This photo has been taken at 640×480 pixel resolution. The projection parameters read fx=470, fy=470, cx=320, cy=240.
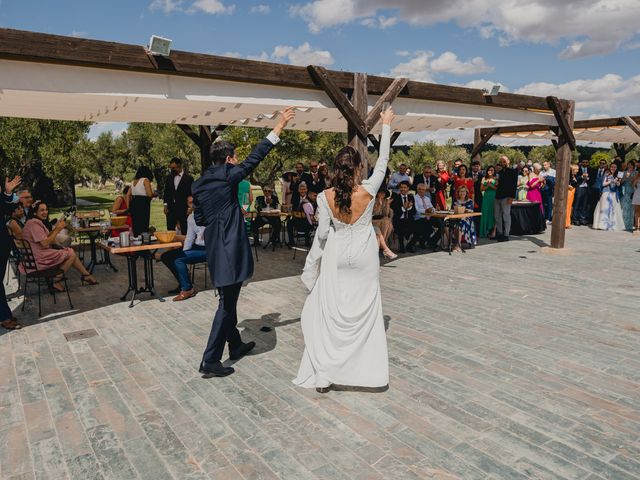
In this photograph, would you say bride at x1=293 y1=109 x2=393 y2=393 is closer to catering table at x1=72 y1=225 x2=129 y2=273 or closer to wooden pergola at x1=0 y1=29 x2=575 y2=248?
wooden pergola at x1=0 y1=29 x2=575 y2=248

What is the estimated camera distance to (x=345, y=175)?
11.3 ft

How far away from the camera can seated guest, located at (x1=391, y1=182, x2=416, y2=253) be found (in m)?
10.0

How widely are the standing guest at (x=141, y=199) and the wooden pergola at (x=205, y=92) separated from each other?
107 cm

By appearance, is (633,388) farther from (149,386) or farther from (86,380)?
(86,380)

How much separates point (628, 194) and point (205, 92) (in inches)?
526

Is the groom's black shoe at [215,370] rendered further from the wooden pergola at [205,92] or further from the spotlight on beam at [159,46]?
the spotlight on beam at [159,46]

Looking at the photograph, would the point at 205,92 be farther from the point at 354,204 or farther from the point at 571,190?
the point at 571,190

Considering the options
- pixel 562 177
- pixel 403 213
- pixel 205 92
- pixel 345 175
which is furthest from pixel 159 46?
pixel 562 177

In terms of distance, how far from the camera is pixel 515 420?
3203mm

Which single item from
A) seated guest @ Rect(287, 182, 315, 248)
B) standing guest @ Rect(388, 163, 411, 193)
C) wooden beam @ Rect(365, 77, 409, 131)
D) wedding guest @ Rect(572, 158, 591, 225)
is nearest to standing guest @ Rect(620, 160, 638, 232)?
wedding guest @ Rect(572, 158, 591, 225)

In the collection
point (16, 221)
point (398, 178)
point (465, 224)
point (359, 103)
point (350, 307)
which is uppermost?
point (359, 103)

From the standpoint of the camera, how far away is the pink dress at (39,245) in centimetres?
612

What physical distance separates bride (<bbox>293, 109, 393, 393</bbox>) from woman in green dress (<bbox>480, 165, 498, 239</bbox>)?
9202 mm

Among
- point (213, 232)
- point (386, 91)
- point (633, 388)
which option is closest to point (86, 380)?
point (213, 232)
